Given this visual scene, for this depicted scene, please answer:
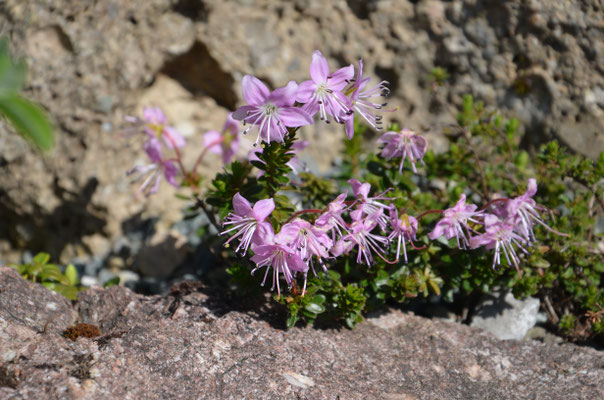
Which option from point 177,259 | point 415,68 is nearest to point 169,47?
point 177,259

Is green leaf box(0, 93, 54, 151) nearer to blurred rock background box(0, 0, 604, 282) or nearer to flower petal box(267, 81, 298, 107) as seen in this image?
flower petal box(267, 81, 298, 107)

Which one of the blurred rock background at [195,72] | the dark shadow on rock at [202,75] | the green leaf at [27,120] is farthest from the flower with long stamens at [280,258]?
the dark shadow on rock at [202,75]

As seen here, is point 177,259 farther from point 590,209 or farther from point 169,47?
point 590,209

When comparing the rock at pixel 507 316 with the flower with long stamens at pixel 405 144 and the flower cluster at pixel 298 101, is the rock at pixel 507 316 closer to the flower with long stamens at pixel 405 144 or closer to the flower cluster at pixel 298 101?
the flower with long stamens at pixel 405 144

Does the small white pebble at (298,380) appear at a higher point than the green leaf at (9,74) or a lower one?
lower

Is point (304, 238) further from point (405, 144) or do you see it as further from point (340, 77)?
point (405, 144)

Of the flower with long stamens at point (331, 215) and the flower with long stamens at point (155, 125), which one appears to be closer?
the flower with long stamens at point (331, 215)
